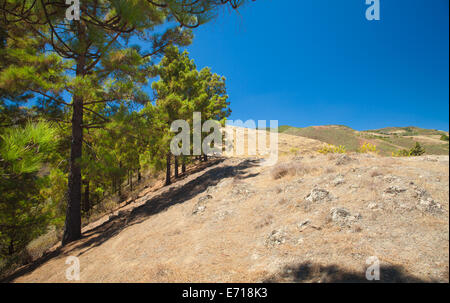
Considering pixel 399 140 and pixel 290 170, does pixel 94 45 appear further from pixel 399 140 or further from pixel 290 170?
pixel 399 140

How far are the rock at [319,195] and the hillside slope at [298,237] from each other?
23mm

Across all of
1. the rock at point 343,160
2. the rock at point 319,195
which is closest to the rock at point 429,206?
the rock at point 319,195

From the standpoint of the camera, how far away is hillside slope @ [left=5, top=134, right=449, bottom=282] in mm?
2650

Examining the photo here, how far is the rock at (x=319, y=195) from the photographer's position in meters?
4.54

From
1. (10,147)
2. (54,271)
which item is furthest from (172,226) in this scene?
(10,147)

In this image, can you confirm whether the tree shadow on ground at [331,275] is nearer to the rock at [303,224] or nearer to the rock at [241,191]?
the rock at [303,224]

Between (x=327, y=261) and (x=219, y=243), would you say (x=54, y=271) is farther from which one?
(x=327, y=261)

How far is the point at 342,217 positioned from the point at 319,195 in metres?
1.02

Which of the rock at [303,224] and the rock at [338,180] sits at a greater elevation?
the rock at [338,180]

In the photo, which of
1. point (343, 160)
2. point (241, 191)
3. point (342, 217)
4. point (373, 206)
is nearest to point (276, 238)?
point (342, 217)

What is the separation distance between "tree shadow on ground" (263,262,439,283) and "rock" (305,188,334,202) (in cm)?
210

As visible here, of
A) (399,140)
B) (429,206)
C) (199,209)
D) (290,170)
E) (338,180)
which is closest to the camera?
(429,206)

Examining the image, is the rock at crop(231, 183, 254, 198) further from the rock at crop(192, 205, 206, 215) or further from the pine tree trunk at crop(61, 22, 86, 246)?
the pine tree trunk at crop(61, 22, 86, 246)

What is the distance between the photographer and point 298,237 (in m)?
3.54
